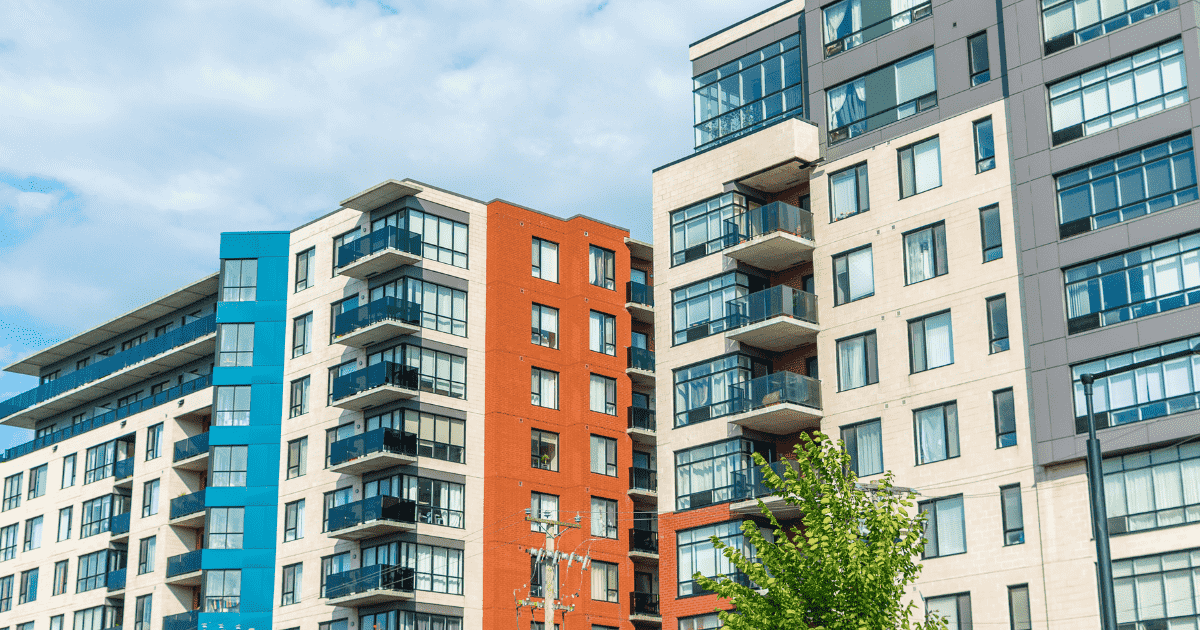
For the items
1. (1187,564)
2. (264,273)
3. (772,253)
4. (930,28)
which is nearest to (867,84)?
(930,28)

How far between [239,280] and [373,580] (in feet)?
65.4

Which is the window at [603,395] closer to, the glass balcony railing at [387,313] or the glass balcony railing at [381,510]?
the glass balcony railing at [387,313]

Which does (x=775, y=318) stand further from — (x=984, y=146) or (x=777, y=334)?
(x=984, y=146)

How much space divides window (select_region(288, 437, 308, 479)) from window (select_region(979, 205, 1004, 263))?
1421 inches

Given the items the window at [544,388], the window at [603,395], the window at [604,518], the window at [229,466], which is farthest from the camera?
the window at [229,466]

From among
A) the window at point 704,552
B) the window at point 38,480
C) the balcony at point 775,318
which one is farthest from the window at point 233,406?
the balcony at point 775,318

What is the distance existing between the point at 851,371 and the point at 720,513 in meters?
7.10

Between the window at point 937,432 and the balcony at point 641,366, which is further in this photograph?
the balcony at point 641,366

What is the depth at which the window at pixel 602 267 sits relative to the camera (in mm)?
71938

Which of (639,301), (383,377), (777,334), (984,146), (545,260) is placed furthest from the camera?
(639,301)

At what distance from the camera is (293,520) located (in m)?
69.9

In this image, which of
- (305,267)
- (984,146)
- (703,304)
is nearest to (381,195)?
(305,267)

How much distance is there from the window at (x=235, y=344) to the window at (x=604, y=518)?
778 inches

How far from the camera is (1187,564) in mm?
40125
